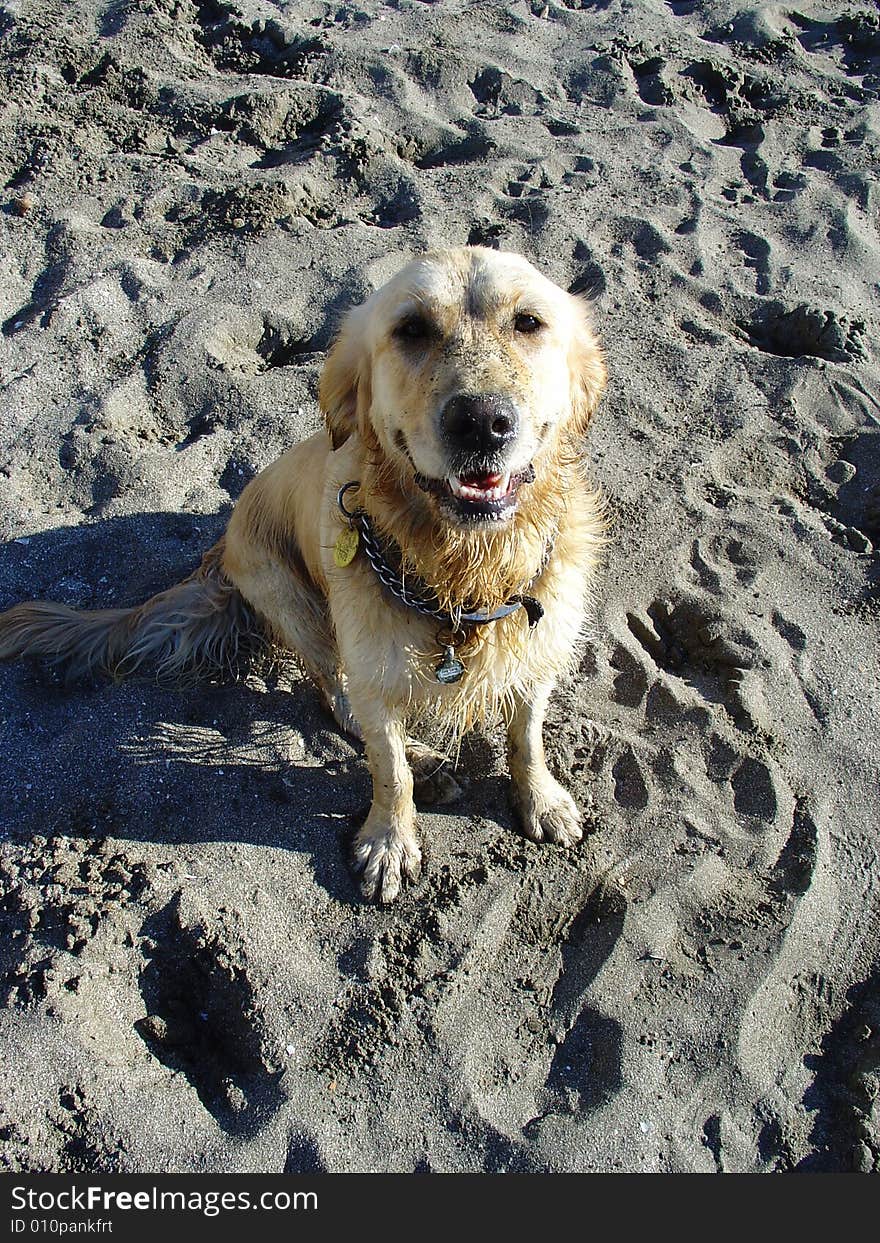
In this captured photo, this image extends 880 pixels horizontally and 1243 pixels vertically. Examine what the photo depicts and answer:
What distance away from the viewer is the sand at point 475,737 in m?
2.66

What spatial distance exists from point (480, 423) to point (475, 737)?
171 centimetres

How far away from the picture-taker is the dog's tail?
357 centimetres

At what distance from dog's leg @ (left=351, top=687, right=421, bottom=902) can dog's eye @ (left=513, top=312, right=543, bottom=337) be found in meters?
1.26

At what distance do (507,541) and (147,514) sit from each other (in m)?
2.20

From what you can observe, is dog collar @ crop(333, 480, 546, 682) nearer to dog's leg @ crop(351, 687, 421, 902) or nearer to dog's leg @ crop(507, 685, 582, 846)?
dog's leg @ crop(351, 687, 421, 902)

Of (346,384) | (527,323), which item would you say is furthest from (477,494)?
(346,384)

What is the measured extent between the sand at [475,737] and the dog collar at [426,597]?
854 mm

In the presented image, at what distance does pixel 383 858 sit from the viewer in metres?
3.13

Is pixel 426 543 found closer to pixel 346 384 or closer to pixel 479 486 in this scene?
pixel 479 486

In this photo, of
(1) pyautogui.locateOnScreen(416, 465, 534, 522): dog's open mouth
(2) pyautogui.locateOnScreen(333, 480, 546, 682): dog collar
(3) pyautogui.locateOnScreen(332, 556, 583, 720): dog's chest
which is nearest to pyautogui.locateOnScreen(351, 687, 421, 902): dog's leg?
(3) pyautogui.locateOnScreen(332, 556, 583, 720): dog's chest

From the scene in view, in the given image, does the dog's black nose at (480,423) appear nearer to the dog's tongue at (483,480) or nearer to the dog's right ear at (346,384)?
the dog's tongue at (483,480)

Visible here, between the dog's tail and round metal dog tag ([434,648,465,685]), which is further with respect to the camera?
the dog's tail

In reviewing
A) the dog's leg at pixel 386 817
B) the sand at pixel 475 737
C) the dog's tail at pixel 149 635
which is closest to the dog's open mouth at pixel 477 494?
the dog's leg at pixel 386 817

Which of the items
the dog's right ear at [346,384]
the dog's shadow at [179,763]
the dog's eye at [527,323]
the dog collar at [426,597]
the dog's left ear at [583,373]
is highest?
the dog's eye at [527,323]
